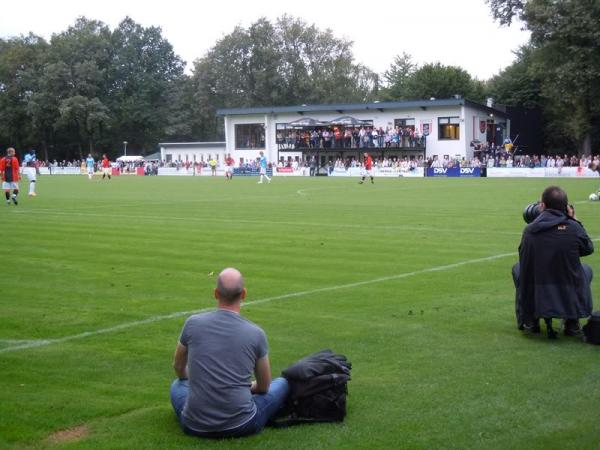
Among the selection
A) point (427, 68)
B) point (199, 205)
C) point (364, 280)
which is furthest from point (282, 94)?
point (364, 280)

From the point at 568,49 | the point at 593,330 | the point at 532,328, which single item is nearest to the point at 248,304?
the point at 532,328

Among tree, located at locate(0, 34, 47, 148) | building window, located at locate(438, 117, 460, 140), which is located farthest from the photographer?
tree, located at locate(0, 34, 47, 148)

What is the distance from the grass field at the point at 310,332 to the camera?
5.79 metres

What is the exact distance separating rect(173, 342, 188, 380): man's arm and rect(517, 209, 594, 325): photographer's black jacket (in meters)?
4.01

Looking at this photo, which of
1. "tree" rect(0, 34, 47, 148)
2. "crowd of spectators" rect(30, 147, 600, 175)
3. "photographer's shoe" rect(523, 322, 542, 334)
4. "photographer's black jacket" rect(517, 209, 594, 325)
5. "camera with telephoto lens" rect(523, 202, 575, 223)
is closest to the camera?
"photographer's black jacket" rect(517, 209, 594, 325)

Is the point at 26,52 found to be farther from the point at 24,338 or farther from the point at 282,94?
the point at 24,338

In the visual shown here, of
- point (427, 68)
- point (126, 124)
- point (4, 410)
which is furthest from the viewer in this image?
point (126, 124)

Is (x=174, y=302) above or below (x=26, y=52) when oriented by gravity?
below

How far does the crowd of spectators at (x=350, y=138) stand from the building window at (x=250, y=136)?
2.94m

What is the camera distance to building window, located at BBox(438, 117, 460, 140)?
70.0 metres

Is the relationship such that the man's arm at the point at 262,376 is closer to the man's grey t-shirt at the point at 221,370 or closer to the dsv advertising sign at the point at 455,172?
the man's grey t-shirt at the point at 221,370

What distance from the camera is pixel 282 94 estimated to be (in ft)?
340

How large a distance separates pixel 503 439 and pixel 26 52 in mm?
109540

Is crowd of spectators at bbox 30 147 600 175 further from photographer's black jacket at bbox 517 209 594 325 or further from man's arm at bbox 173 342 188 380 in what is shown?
man's arm at bbox 173 342 188 380
